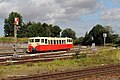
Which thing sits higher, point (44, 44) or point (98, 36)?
point (98, 36)

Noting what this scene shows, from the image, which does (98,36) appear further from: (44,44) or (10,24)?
(44,44)

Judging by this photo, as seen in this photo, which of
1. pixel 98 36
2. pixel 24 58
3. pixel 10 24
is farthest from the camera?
A: pixel 10 24

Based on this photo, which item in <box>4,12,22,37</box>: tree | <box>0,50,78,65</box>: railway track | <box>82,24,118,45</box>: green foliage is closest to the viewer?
<box>0,50,78,65</box>: railway track

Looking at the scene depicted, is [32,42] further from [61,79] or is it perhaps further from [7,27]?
[7,27]

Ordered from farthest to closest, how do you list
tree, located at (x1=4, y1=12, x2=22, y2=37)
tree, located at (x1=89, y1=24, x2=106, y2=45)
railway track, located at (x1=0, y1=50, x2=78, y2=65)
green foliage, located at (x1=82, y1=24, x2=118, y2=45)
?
tree, located at (x1=4, y1=12, x2=22, y2=37), tree, located at (x1=89, y1=24, x2=106, y2=45), green foliage, located at (x1=82, y1=24, x2=118, y2=45), railway track, located at (x1=0, y1=50, x2=78, y2=65)

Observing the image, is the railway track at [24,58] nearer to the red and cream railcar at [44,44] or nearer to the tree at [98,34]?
the red and cream railcar at [44,44]

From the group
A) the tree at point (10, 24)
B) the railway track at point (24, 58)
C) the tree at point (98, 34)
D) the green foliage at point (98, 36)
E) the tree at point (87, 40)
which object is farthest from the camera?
the tree at point (10, 24)

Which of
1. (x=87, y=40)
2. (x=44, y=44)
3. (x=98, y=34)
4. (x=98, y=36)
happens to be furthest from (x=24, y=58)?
(x=98, y=34)

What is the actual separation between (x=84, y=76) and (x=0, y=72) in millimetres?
5869

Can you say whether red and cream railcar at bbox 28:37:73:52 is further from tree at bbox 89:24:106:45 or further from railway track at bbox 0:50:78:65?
tree at bbox 89:24:106:45

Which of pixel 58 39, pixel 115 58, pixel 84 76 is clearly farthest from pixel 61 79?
pixel 58 39

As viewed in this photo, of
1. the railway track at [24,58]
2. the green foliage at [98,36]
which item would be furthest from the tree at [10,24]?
the railway track at [24,58]

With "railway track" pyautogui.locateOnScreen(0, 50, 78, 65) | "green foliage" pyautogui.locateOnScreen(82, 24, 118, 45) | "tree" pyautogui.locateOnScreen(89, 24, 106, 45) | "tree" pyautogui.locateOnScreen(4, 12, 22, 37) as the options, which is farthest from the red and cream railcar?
"tree" pyautogui.locateOnScreen(4, 12, 22, 37)

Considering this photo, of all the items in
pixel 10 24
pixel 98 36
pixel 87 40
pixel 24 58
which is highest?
pixel 10 24
